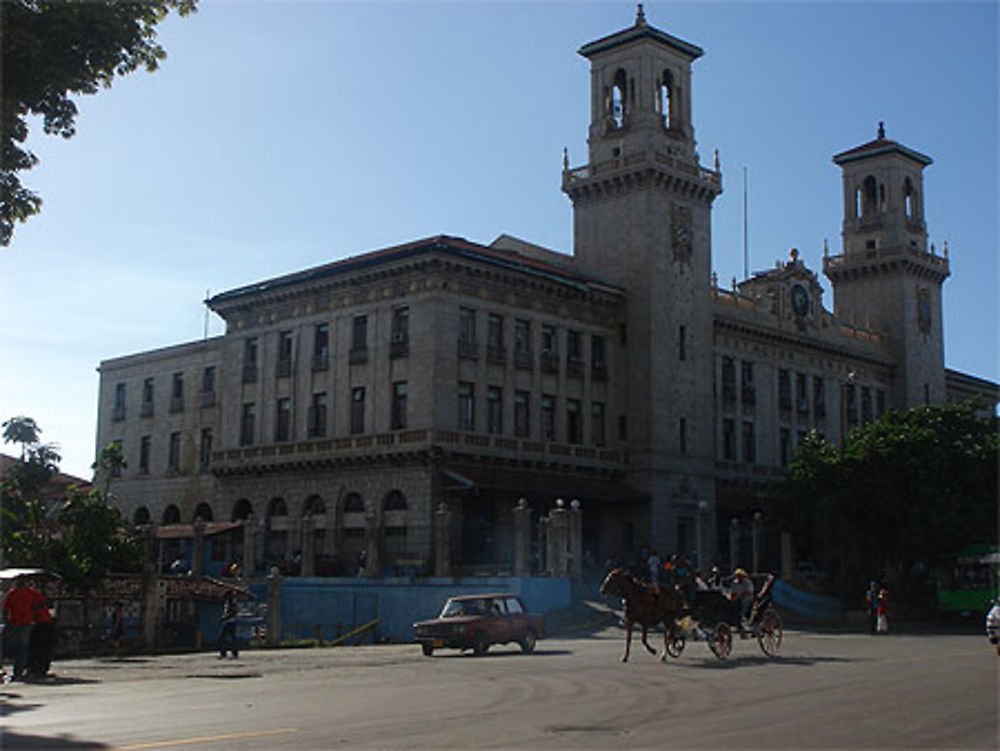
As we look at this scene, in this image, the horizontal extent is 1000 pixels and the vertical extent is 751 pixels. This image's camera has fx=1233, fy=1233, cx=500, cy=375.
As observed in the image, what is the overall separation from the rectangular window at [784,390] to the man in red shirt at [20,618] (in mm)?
50749

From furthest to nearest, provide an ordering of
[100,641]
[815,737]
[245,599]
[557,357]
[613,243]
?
1. [613,243]
2. [557,357]
3. [245,599]
4. [100,641]
5. [815,737]

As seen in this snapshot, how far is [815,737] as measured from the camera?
13.0 meters

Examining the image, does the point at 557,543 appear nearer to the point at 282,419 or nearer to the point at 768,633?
the point at 768,633

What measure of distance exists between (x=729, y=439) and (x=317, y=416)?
70.2 feet

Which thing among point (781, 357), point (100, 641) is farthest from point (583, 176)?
point (100, 641)

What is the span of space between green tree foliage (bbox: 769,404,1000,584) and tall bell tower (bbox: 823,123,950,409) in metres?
25.1

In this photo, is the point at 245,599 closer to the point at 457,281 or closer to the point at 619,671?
the point at 457,281

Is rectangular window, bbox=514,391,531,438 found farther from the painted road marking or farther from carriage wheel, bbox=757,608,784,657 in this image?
the painted road marking

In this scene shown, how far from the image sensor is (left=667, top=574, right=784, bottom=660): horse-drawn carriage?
2444 centimetres

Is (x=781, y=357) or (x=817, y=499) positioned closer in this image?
(x=817, y=499)

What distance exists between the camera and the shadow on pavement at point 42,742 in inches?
477

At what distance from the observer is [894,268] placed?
249ft

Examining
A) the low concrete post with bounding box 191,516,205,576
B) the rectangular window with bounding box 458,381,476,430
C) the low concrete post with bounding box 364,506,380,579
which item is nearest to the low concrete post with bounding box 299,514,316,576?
the low concrete post with bounding box 364,506,380,579

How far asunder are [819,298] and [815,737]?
194 feet
